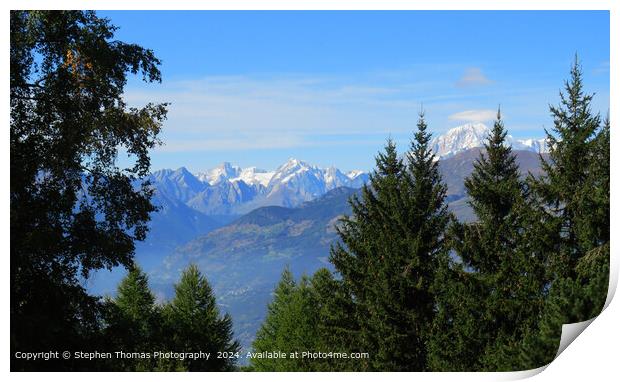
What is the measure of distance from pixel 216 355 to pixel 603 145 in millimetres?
9814

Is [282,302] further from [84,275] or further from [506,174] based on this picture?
[84,275]

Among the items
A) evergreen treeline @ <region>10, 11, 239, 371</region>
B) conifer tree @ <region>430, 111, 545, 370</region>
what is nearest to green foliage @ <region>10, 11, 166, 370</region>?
evergreen treeline @ <region>10, 11, 239, 371</region>

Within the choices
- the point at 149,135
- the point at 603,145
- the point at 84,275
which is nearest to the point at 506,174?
the point at 603,145

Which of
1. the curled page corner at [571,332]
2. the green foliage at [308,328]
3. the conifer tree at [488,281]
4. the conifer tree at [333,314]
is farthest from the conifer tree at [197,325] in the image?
the curled page corner at [571,332]

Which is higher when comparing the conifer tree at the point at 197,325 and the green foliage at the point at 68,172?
the green foliage at the point at 68,172

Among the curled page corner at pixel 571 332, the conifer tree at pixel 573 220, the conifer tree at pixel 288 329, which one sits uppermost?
the conifer tree at pixel 573 220

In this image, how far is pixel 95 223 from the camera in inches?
647

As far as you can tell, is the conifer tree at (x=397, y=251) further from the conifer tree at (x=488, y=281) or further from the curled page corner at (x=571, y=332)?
the curled page corner at (x=571, y=332)

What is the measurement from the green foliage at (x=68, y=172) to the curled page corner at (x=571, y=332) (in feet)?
29.8

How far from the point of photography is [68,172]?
51.1 feet

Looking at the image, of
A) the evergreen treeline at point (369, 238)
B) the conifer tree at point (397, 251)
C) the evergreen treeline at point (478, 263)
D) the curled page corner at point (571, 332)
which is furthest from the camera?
the conifer tree at point (397, 251)

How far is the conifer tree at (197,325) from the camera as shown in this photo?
573 inches

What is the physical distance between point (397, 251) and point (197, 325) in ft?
34.7

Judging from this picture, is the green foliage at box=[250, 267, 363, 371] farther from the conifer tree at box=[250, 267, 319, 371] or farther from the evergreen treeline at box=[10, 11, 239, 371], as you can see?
the evergreen treeline at box=[10, 11, 239, 371]
